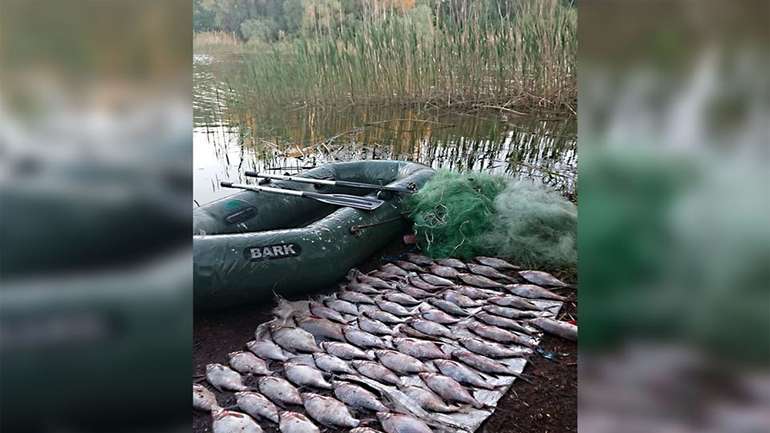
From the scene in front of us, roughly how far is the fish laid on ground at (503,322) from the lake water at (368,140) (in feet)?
9.56

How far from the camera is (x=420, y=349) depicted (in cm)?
312

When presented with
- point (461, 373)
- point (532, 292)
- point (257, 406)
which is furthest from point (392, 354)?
point (532, 292)

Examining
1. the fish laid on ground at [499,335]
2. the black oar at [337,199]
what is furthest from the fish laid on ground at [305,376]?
the black oar at [337,199]

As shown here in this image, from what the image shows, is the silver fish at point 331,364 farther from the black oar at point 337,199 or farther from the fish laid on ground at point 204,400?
the black oar at point 337,199

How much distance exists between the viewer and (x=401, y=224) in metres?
4.93

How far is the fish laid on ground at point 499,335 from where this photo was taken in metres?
3.24

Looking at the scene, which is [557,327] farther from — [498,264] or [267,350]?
[267,350]

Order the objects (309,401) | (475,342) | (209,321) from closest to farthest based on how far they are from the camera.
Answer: (309,401), (475,342), (209,321)

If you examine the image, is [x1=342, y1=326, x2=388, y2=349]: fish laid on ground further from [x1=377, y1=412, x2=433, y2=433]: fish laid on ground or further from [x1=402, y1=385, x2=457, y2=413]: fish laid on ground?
[x1=377, y1=412, x2=433, y2=433]: fish laid on ground
